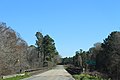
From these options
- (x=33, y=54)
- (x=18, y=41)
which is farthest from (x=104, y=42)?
(x=33, y=54)

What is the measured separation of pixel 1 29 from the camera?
3056 inches

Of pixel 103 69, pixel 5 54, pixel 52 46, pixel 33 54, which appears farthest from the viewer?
pixel 52 46

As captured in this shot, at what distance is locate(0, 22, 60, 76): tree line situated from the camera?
233 ft

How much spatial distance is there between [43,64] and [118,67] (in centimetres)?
9716

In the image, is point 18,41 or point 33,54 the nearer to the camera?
point 18,41

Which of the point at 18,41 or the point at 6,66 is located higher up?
the point at 18,41

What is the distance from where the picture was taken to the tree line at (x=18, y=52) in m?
70.9

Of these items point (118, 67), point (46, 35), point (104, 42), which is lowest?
point (118, 67)

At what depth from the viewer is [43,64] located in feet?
563

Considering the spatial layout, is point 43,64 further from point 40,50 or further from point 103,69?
point 103,69

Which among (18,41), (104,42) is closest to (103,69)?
(104,42)

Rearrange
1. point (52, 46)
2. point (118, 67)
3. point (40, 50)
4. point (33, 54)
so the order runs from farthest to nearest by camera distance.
Answer: point (52, 46) < point (40, 50) < point (33, 54) < point (118, 67)

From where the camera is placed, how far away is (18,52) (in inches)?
3610

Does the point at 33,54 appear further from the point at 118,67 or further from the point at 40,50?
the point at 118,67
